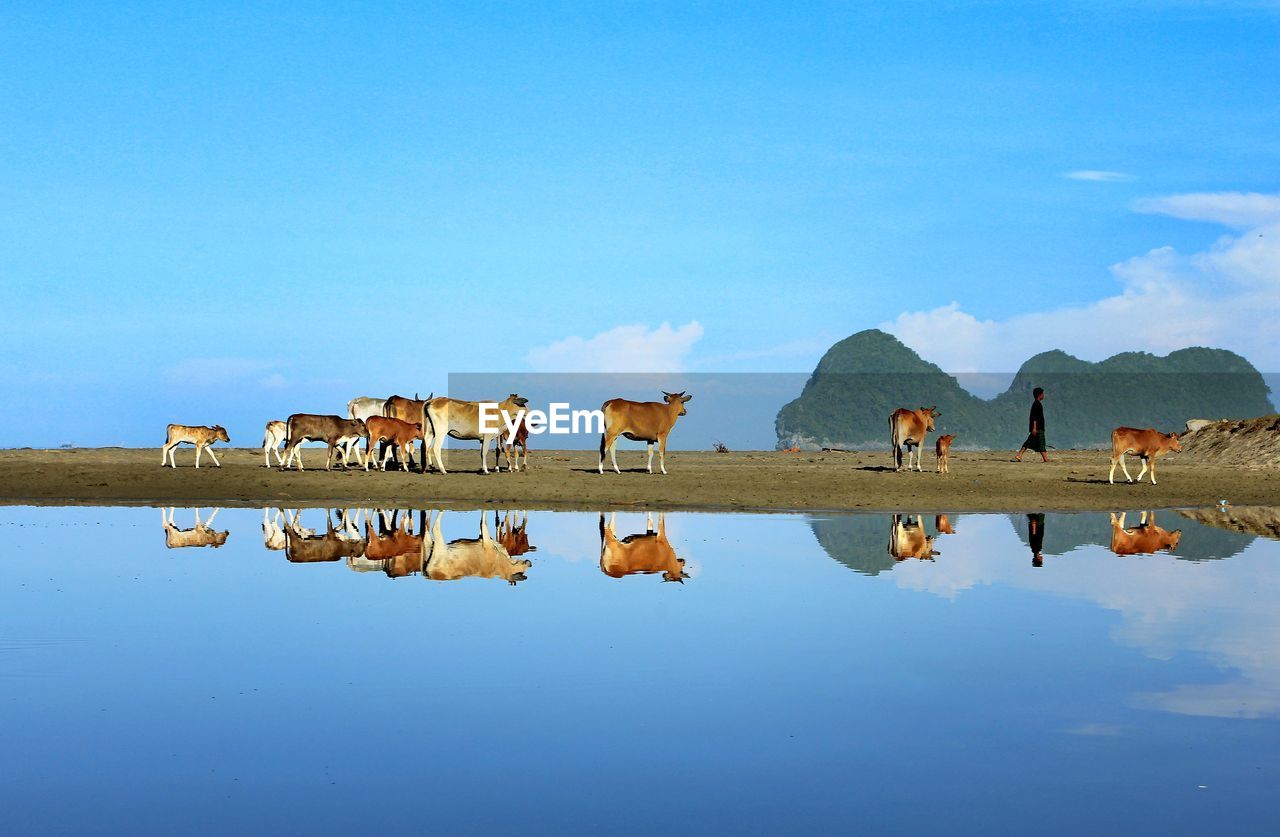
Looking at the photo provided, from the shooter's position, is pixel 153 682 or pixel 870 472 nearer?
pixel 153 682

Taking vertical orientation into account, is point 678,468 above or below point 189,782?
above

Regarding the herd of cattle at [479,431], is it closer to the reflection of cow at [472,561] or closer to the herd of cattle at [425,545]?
the herd of cattle at [425,545]

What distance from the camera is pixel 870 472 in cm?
4019

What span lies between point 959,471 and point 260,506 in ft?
71.3

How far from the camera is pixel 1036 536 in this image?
83.6ft

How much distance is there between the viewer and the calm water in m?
7.45

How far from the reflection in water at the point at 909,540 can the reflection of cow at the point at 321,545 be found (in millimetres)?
8909

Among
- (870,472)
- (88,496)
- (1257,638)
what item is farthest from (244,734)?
(870,472)

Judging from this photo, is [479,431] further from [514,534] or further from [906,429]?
[514,534]

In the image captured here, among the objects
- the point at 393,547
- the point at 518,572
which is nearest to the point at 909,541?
the point at 518,572

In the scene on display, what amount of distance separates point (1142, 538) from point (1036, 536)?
1.95 metres

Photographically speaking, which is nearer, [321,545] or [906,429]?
[321,545]

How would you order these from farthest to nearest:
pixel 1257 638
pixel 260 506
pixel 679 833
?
pixel 260 506 < pixel 1257 638 < pixel 679 833

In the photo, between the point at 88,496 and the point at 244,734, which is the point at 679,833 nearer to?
the point at 244,734
